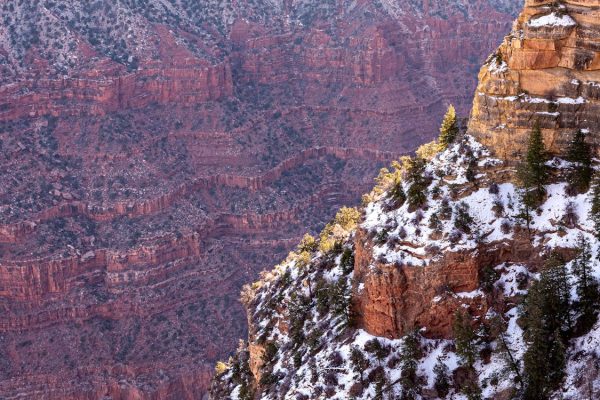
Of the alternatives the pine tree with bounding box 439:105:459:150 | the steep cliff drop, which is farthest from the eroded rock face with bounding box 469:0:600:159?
the pine tree with bounding box 439:105:459:150

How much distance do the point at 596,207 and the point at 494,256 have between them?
5129mm

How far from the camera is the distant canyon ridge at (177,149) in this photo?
11600 cm

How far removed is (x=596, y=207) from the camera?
167 ft

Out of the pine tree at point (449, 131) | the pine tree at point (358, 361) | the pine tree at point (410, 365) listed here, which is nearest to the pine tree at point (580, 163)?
the pine tree at point (449, 131)

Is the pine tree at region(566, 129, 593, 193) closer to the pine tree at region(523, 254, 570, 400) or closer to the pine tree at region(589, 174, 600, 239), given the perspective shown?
the pine tree at region(589, 174, 600, 239)

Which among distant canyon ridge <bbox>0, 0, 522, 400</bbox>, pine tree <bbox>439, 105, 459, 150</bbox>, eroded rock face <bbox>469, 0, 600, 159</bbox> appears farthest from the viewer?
distant canyon ridge <bbox>0, 0, 522, 400</bbox>

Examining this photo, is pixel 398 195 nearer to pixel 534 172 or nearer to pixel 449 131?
pixel 449 131

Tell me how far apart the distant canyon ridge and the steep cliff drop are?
60.2 meters

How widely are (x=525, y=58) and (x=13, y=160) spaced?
8532cm

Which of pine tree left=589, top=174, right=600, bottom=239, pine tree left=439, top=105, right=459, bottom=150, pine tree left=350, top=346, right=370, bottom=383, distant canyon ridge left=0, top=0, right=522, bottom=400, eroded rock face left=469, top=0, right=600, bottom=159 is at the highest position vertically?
eroded rock face left=469, top=0, right=600, bottom=159

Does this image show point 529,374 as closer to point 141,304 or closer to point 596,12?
point 596,12

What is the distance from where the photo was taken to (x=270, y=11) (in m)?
156

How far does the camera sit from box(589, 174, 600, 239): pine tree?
1987 inches

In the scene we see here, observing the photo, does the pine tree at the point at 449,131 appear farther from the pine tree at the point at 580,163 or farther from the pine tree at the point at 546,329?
the pine tree at the point at 546,329
